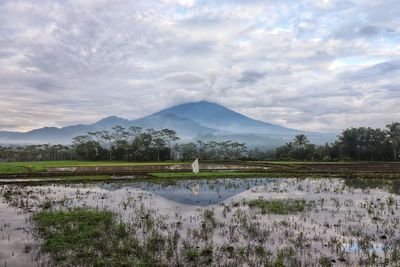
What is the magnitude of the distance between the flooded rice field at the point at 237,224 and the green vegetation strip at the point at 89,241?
0.39 metres

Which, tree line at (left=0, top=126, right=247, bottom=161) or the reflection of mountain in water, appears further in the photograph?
tree line at (left=0, top=126, right=247, bottom=161)

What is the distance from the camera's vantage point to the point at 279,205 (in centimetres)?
2091

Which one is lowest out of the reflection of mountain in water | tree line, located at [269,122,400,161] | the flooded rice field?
the flooded rice field

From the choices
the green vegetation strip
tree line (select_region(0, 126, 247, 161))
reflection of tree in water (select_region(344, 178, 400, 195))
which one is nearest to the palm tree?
tree line (select_region(0, 126, 247, 161))

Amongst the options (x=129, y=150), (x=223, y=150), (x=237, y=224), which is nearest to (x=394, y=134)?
(x=223, y=150)

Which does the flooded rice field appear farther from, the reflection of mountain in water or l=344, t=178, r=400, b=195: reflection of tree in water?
l=344, t=178, r=400, b=195: reflection of tree in water

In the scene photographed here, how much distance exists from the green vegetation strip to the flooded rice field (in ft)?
1.28

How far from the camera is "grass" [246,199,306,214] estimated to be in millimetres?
19188

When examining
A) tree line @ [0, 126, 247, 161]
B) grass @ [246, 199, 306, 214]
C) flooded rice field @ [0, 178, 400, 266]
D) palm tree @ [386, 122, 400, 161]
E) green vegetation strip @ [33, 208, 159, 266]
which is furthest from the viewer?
tree line @ [0, 126, 247, 161]

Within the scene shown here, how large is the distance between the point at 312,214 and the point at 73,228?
11.6m

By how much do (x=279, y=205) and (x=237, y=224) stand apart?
5.74m

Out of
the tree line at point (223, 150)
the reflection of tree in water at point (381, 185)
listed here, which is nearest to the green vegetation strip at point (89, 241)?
the reflection of tree in water at point (381, 185)

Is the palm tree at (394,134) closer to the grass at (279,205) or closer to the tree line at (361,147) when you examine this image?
the tree line at (361,147)

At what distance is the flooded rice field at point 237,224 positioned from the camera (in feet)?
38.0
